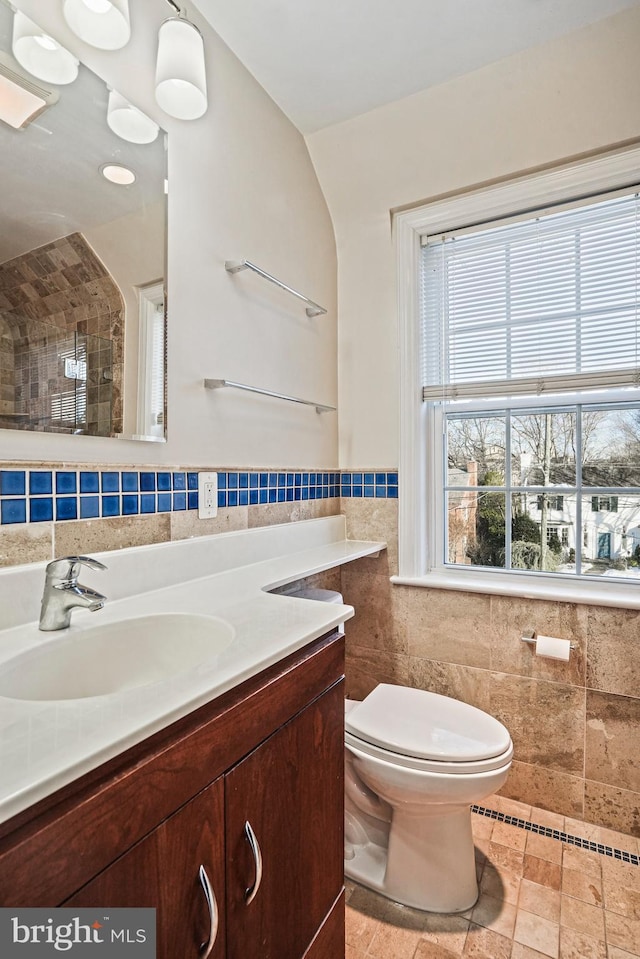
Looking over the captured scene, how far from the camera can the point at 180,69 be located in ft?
3.90

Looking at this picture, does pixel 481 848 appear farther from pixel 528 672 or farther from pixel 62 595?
pixel 62 595

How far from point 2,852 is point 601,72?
2.25 metres

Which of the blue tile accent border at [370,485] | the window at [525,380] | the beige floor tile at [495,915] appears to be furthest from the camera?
the blue tile accent border at [370,485]

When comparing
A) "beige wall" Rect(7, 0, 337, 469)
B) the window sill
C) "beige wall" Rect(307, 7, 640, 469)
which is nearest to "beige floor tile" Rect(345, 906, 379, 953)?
the window sill

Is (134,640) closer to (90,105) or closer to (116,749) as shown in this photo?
(116,749)

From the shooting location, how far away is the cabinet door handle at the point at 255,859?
0.73 m

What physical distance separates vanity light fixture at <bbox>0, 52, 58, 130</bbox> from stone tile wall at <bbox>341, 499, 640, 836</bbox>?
1598 millimetres

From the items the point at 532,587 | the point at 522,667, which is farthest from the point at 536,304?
the point at 522,667

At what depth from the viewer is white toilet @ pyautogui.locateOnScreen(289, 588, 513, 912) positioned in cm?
126

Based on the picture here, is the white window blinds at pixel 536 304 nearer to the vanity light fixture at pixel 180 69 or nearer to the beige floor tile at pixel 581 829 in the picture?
the vanity light fixture at pixel 180 69

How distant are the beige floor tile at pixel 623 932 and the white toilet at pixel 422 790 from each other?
330 millimetres

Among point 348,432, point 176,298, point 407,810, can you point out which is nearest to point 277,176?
point 176,298

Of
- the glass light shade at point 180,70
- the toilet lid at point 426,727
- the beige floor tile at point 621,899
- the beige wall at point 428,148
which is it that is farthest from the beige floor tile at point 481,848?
the glass light shade at point 180,70

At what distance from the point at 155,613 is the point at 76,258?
0.80 metres
